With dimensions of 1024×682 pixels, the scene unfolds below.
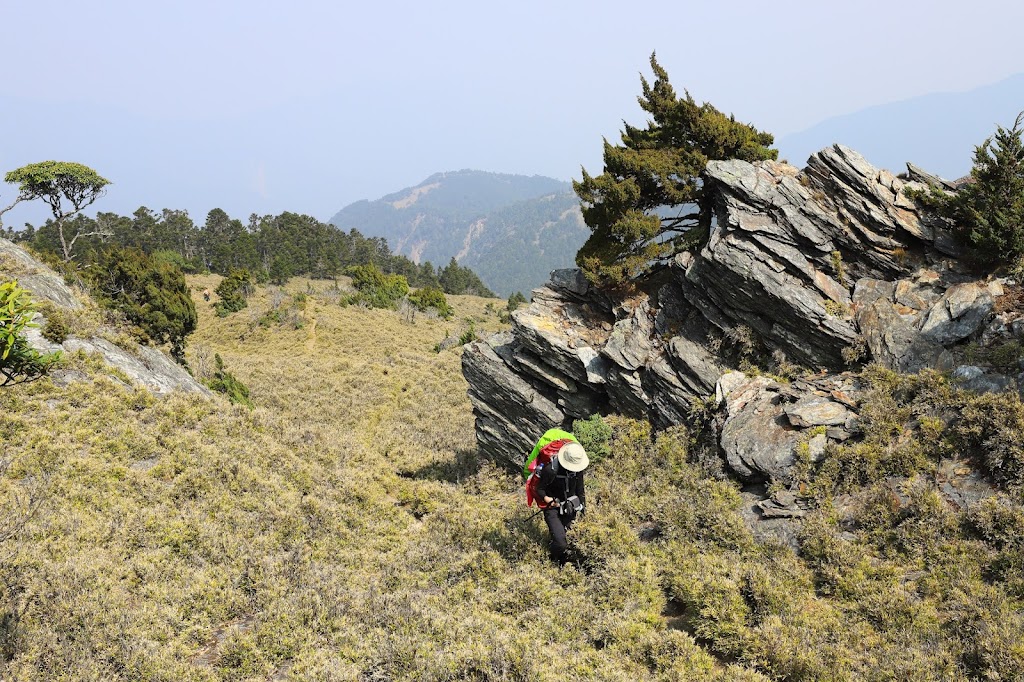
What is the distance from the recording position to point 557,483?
28.0 feet

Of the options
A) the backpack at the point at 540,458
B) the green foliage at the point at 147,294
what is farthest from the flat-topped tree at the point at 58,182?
the backpack at the point at 540,458

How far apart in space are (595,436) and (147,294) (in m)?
28.3

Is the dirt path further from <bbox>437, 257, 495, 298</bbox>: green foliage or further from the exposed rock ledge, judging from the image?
<bbox>437, 257, 495, 298</bbox>: green foliage

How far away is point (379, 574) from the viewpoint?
8977 millimetres

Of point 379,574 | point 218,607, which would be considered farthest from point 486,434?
point 218,607

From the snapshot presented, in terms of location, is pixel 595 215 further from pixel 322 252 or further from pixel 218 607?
pixel 322 252

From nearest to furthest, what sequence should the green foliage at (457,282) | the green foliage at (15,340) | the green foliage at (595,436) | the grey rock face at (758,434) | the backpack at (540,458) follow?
the green foliage at (15,340) < the backpack at (540,458) < the grey rock face at (758,434) < the green foliage at (595,436) < the green foliage at (457,282)

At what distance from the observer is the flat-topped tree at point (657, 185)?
16.3 metres

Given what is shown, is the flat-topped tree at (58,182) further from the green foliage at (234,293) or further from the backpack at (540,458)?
the backpack at (540,458)

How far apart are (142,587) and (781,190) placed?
1713cm

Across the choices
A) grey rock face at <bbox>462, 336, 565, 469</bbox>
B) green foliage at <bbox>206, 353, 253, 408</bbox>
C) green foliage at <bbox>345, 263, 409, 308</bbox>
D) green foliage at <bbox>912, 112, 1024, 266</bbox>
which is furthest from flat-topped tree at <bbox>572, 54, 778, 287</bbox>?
green foliage at <bbox>345, 263, 409, 308</bbox>

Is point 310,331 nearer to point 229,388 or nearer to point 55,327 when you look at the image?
point 229,388

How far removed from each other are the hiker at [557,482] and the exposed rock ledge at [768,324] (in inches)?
164

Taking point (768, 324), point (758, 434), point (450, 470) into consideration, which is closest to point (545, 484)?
point (758, 434)
